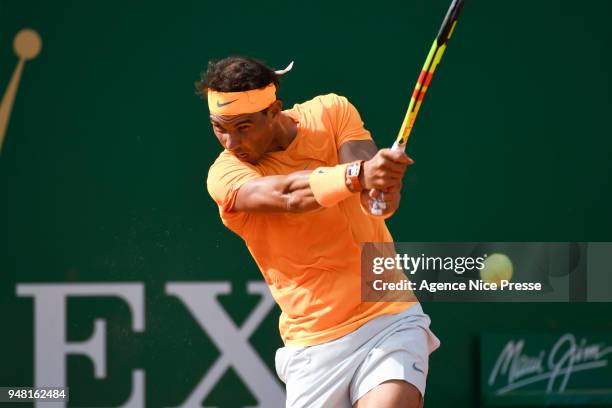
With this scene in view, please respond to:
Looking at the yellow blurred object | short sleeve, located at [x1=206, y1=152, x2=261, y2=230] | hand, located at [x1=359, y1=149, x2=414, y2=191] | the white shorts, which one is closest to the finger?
hand, located at [x1=359, y1=149, x2=414, y2=191]

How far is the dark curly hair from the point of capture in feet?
11.8

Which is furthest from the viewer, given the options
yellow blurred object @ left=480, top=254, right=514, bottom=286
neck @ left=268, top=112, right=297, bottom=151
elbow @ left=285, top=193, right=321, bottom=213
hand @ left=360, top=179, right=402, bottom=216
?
yellow blurred object @ left=480, top=254, right=514, bottom=286

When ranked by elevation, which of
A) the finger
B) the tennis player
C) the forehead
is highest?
the forehead

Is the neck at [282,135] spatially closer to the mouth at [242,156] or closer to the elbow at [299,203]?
the mouth at [242,156]

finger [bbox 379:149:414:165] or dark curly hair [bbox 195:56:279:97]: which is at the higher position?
dark curly hair [bbox 195:56:279:97]

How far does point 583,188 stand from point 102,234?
220 cm

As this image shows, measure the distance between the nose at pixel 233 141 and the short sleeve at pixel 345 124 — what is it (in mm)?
337

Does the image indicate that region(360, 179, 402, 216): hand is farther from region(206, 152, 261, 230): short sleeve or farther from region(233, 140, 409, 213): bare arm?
region(206, 152, 261, 230): short sleeve

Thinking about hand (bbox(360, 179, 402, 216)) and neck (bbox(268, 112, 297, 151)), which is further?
neck (bbox(268, 112, 297, 151))

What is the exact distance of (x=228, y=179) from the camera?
3.59m

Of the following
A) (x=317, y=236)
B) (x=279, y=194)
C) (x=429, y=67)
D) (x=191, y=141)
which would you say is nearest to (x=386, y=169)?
(x=429, y=67)

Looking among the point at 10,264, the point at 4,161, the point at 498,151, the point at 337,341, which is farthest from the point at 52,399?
the point at 498,151

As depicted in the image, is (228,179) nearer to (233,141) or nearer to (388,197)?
(233,141)

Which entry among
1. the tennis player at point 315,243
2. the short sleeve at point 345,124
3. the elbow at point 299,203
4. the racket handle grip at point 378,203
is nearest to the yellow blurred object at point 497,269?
the tennis player at point 315,243
